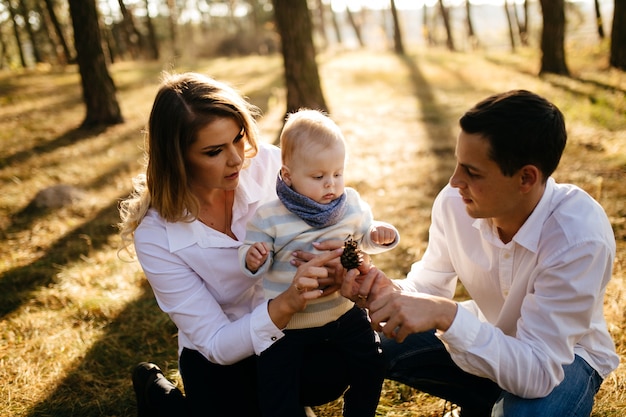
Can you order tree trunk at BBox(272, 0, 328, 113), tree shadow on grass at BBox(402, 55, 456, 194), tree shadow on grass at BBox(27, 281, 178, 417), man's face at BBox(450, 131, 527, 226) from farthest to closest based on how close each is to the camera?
1. tree trunk at BBox(272, 0, 328, 113)
2. tree shadow on grass at BBox(402, 55, 456, 194)
3. tree shadow on grass at BBox(27, 281, 178, 417)
4. man's face at BBox(450, 131, 527, 226)

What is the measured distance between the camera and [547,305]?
1.81 metres

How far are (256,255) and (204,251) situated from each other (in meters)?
0.46

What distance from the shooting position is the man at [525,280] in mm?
1800

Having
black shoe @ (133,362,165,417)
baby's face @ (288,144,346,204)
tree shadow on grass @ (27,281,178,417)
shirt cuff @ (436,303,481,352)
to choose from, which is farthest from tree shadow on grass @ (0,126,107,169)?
shirt cuff @ (436,303,481,352)

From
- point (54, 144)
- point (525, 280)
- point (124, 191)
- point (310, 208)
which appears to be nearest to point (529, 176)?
point (525, 280)

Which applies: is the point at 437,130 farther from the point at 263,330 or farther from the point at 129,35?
the point at 129,35

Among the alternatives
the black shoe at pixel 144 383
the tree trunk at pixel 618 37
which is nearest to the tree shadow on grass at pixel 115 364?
the black shoe at pixel 144 383

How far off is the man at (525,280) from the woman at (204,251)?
0.47 metres

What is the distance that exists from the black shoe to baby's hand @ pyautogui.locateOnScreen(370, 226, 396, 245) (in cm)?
138

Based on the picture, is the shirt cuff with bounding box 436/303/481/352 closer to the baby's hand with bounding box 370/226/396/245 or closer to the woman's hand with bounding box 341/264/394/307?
the woman's hand with bounding box 341/264/394/307

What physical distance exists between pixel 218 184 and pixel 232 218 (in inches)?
9.3

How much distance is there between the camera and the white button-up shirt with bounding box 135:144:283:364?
2199 mm

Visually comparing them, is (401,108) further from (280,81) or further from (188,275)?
(188,275)

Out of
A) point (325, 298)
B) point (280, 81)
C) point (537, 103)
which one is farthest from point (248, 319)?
point (280, 81)
